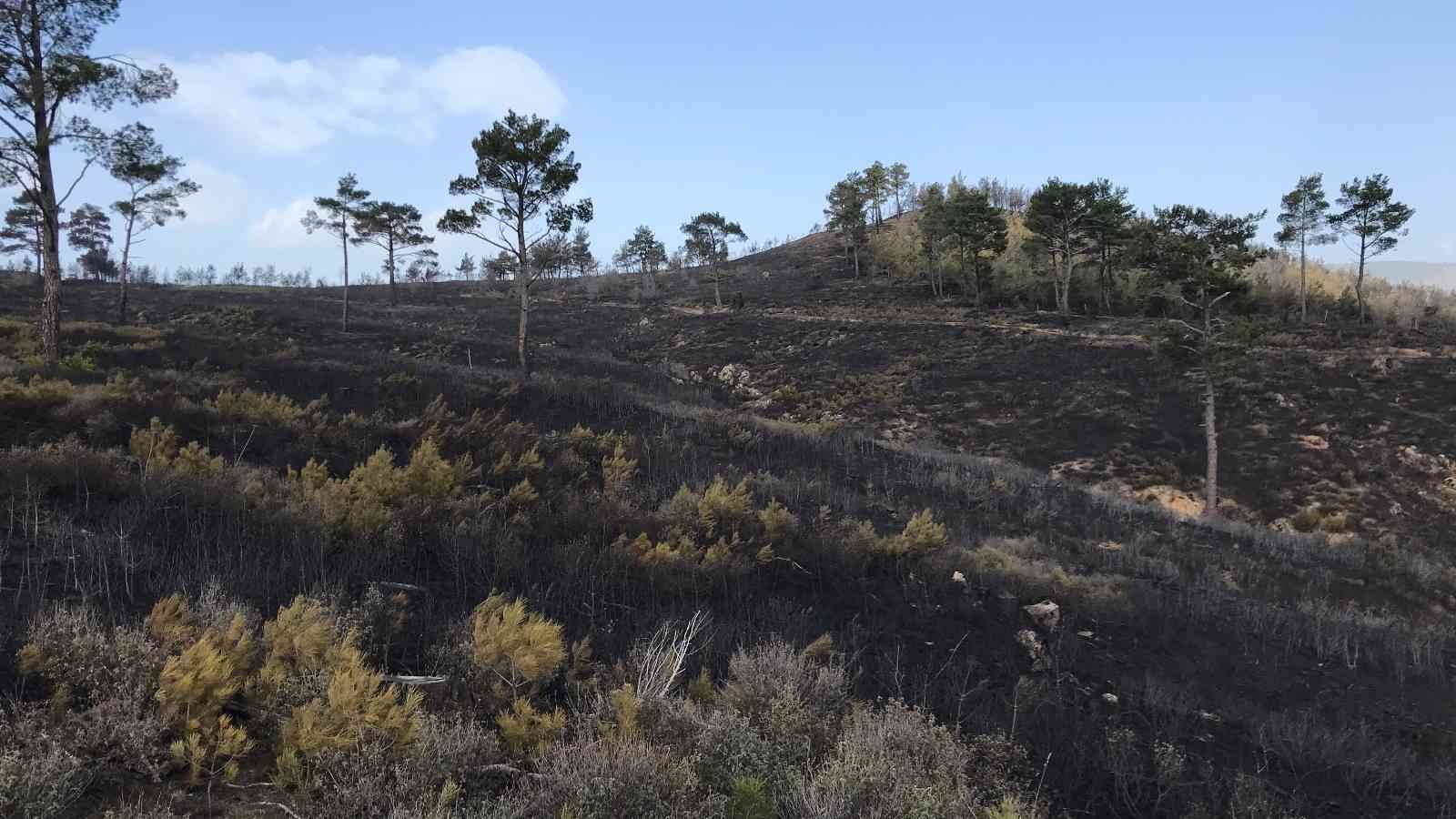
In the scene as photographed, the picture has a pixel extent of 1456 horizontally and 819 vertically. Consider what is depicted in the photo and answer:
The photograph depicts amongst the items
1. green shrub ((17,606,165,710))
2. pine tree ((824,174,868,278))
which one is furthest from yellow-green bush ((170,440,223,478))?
pine tree ((824,174,868,278))

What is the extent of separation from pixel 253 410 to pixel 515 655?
8.19 m

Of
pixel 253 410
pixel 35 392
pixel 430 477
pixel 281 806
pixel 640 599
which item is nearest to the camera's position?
pixel 281 806

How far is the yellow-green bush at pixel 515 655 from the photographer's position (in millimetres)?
3682

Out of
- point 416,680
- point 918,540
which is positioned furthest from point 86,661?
point 918,540

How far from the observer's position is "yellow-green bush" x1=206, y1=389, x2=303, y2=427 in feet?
30.2

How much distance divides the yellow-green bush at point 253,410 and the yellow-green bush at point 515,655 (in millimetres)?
7356

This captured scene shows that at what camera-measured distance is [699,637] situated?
15.9 ft

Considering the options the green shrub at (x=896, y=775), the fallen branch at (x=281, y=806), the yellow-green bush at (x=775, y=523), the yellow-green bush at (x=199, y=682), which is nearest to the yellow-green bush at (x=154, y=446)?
the yellow-green bush at (x=199, y=682)

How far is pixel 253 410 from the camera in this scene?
9.37 m

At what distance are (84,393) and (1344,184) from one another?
5021cm

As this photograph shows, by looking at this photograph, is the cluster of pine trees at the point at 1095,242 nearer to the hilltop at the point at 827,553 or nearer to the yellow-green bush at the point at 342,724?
the hilltop at the point at 827,553

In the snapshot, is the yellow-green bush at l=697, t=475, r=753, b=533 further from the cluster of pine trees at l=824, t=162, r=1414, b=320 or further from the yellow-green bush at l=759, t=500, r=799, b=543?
the cluster of pine trees at l=824, t=162, r=1414, b=320

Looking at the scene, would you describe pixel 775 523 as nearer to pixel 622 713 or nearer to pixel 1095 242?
pixel 622 713

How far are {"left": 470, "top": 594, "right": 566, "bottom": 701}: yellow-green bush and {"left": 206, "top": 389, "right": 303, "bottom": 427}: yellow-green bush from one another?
736cm
